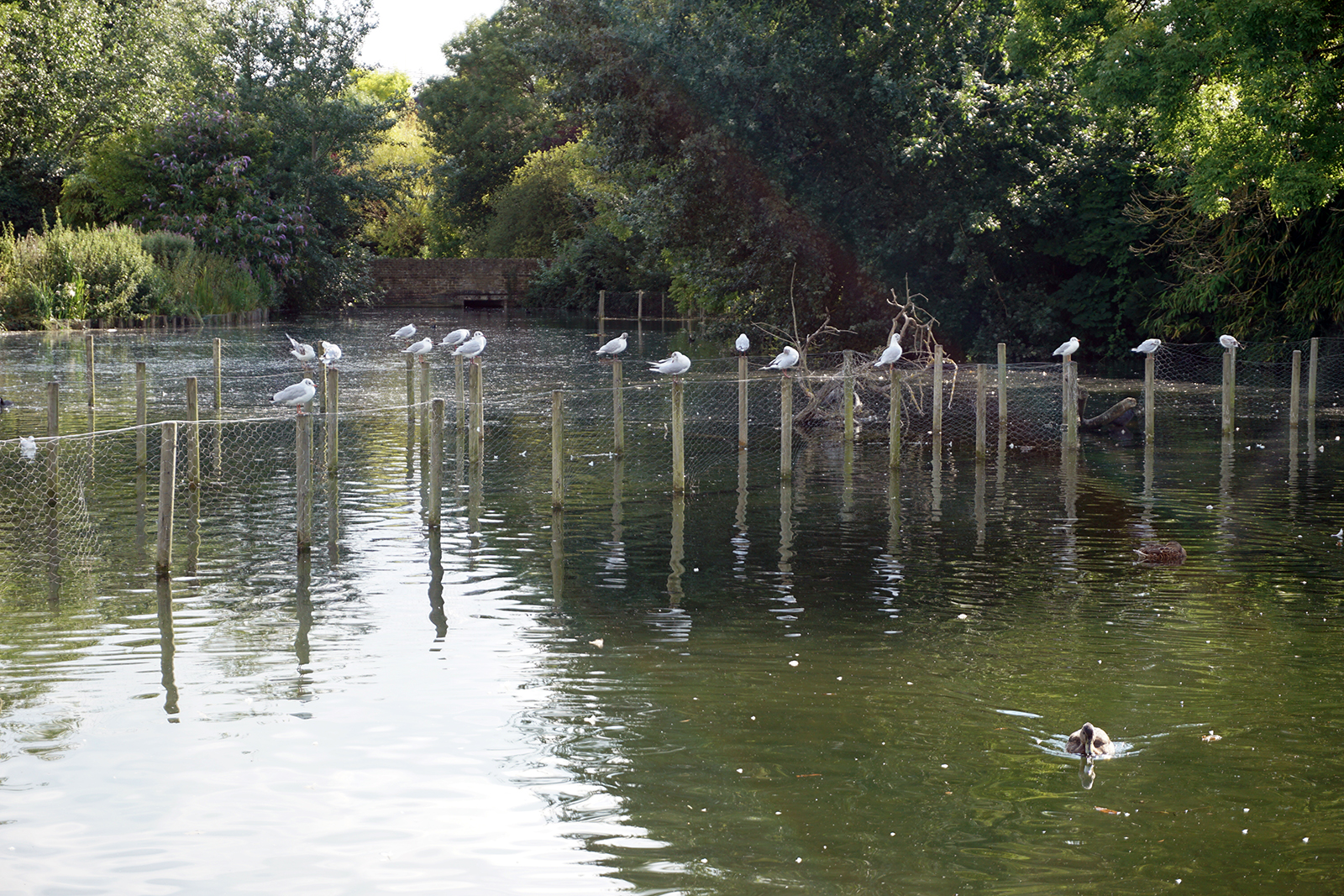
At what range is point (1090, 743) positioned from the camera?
25.4 ft

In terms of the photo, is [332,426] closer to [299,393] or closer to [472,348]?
[299,393]

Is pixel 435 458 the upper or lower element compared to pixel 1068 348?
lower

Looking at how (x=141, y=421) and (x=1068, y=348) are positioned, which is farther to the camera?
(x=1068, y=348)

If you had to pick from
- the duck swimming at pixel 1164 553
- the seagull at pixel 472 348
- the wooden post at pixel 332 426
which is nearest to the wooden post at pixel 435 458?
the wooden post at pixel 332 426

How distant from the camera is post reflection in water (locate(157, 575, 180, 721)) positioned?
8766 millimetres

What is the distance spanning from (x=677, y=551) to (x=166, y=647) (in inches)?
209

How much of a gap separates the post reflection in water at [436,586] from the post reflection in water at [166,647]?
1901 millimetres

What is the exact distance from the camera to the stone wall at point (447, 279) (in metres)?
72.8

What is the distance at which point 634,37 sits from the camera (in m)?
29.1

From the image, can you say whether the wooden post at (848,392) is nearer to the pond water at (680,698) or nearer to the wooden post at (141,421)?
the pond water at (680,698)

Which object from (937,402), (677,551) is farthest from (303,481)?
(937,402)

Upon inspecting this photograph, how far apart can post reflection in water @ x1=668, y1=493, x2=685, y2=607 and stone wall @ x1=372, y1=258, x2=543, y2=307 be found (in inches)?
2253

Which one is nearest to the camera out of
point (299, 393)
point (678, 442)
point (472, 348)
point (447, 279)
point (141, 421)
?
point (678, 442)

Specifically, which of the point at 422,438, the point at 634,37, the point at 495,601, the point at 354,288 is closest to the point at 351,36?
the point at 354,288
